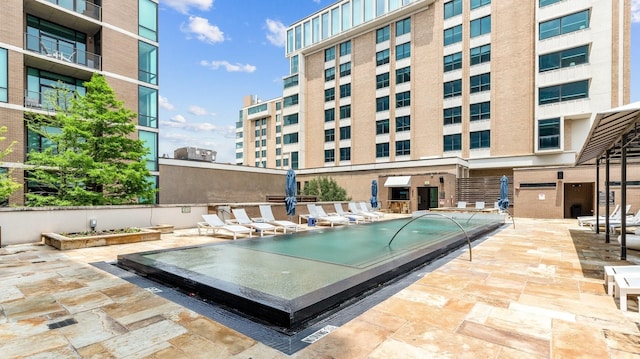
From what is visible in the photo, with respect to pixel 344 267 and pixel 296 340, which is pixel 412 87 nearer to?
pixel 344 267

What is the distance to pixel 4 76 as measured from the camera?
16.7 metres

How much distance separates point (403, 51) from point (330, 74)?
10225mm

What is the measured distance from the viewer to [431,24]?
33.9 metres

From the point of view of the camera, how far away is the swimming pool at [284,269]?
13.9ft

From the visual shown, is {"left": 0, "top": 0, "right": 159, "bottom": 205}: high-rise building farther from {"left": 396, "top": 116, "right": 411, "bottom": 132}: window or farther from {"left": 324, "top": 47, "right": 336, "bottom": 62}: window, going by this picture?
{"left": 396, "top": 116, "right": 411, "bottom": 132}: window

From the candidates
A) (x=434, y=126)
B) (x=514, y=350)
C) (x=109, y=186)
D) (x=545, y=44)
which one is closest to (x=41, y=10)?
(x=109, y=186)

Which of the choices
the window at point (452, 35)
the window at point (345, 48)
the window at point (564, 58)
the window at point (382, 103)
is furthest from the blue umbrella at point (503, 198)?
the window at point (345, 48)

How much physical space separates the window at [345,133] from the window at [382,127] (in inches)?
154

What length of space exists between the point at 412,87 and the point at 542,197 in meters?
17.5

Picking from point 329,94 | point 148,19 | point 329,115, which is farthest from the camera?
point 329,94

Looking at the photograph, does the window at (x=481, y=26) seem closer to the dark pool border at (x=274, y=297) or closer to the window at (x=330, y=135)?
the window at (x=330, y=135)

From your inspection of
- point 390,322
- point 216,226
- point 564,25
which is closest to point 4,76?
point 216,226

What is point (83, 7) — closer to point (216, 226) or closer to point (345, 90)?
point (216, 226)

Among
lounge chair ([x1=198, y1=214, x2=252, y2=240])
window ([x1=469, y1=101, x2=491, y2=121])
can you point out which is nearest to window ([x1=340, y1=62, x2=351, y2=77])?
window ([x1=469, y1=101, x2=491, y2=121])
